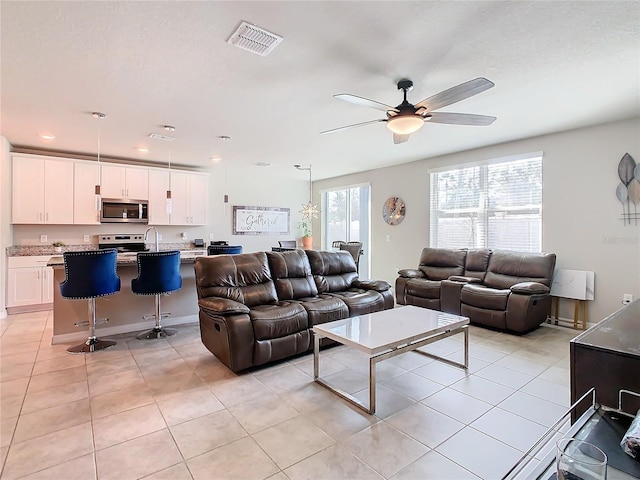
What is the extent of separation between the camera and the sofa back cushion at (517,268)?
171 inches

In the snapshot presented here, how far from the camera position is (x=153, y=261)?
3.71 metres

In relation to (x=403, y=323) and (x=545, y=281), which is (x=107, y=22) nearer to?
(x=403, y=323)

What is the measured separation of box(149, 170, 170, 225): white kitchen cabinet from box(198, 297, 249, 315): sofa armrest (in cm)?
390

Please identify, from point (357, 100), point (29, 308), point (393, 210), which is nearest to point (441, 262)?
point (393, 210)

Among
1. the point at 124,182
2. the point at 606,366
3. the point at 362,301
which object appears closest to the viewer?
the point at 606,366

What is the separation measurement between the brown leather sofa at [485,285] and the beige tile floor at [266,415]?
2.07 feet

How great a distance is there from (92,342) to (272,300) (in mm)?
2023

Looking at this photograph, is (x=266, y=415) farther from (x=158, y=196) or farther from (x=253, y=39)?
(x=158, y=196)

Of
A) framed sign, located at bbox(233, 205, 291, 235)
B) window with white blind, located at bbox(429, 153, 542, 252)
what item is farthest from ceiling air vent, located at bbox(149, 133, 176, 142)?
window with white blind, located at bbox(429, 153, 542, 252)

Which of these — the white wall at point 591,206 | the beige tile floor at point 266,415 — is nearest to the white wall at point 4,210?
→ the beige tile floor at point 266,415

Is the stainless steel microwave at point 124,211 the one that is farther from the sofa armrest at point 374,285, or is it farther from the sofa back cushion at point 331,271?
the sofa armrest at point 374,285

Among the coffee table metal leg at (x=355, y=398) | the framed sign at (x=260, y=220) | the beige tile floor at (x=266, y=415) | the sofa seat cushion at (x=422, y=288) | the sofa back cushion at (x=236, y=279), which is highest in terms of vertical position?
the framed sign at (x=260, y=220)

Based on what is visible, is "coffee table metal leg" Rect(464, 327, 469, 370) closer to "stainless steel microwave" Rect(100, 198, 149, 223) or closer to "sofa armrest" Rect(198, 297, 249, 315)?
"sofa armrest" Rect(198, 297, 249, 315)

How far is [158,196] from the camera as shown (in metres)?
6.41
